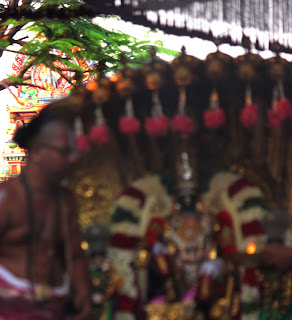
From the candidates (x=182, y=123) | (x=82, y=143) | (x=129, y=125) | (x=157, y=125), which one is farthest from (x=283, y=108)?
(x=82, y=143)

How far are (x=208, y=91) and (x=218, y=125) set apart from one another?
0.98 feet

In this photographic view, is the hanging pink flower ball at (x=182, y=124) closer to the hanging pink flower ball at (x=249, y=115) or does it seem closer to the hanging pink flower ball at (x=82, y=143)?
the hanging pink flower ball at (x=249, y=115)

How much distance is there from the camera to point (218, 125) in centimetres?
408

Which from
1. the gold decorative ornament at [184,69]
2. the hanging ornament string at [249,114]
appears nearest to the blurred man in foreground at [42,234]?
the gold decorative ornament at [184,69]

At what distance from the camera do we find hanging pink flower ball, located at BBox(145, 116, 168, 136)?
406 centimetres

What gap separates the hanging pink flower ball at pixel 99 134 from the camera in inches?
159

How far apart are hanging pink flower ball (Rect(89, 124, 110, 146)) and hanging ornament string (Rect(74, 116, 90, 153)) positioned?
0.04 metres

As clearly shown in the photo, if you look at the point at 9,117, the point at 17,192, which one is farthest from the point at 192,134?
the point at 9,117

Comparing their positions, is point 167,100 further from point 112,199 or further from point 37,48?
point 37,48

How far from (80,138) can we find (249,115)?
1.03 meters

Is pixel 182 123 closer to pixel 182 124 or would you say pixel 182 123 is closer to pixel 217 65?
pixel 182 124

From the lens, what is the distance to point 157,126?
405 centimetres

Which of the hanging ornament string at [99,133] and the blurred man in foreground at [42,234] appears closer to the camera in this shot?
the blurred man in foreground at [42,234]

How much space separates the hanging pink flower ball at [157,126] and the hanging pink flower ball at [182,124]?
0.05 m
